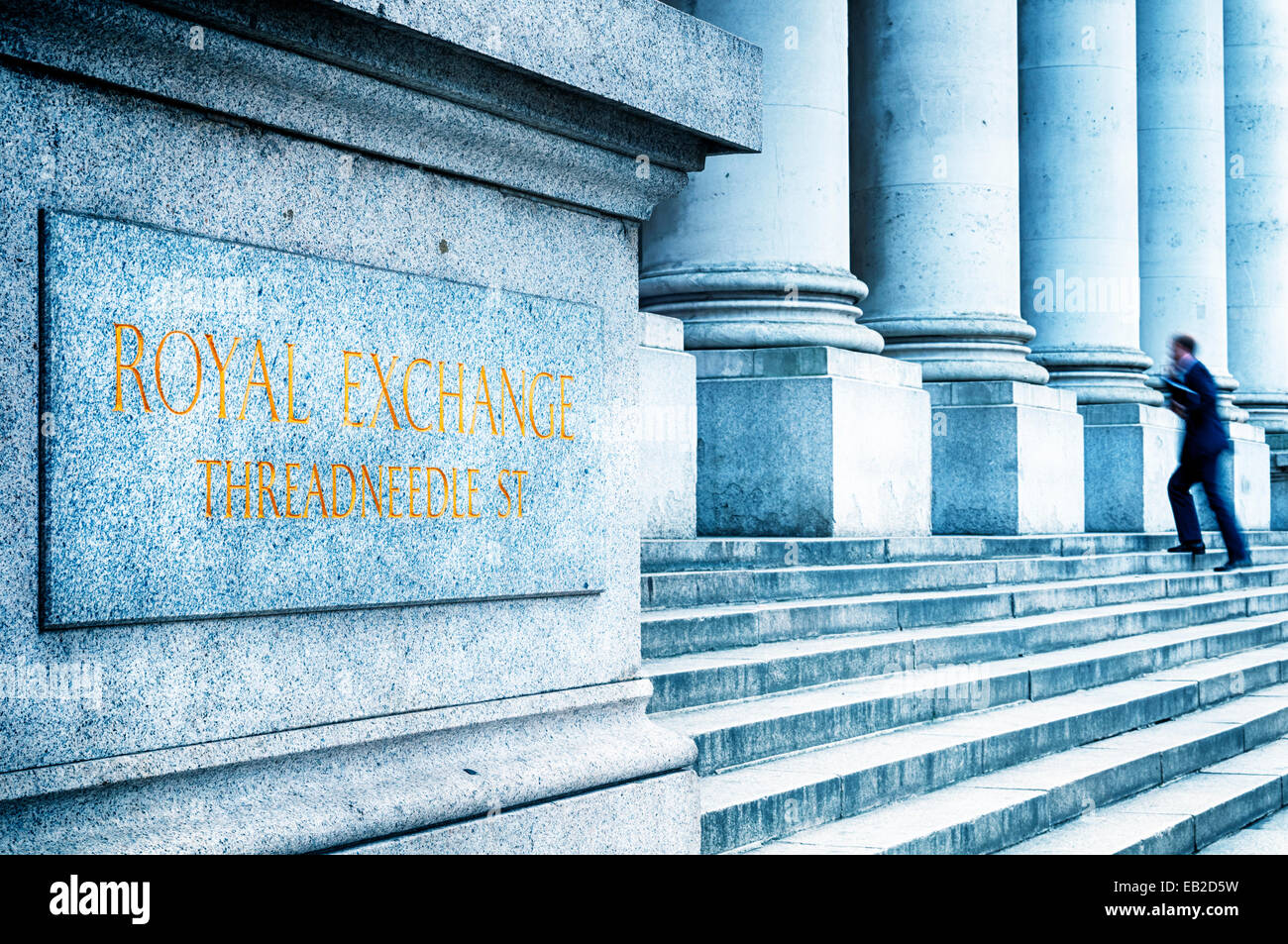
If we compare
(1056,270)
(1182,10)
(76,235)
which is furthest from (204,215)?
(1182,10)

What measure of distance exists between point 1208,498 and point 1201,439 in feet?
1.94

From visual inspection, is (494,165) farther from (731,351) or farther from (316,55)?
(731,351)

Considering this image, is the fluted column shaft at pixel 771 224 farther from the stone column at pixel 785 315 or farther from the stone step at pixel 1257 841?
the stone step at pixel 1257 841

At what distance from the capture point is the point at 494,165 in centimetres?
452

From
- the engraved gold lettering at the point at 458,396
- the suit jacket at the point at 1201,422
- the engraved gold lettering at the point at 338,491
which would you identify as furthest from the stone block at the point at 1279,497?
the engraved gold lettering at the point at 338,491

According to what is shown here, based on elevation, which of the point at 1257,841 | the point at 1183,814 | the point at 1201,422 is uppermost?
the point at 1201,422

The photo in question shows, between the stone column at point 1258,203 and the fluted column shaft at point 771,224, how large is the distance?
15225 millimetres

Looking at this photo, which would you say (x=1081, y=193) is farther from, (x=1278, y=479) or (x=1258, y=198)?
(x=1278, y=479)

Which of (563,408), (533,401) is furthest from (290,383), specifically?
(563,408)

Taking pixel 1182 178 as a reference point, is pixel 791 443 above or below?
below

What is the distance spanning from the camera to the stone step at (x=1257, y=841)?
281 inches

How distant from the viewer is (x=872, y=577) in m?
10.1

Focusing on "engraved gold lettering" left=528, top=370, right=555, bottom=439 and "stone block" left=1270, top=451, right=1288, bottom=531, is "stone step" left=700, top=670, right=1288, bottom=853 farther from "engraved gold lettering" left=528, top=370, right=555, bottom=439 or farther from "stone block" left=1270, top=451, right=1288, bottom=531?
"stone block" left=1270, top=451, right=1288, bottom=531
